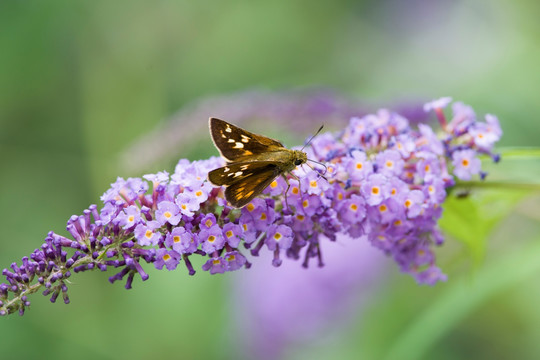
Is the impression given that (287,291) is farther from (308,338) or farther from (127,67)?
(127,67)

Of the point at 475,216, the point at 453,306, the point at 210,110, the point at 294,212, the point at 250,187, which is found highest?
the point at 210,110

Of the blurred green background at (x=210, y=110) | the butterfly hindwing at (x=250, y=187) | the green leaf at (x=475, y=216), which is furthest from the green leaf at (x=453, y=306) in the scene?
the butterfly hindwing at (x=250, y=187)

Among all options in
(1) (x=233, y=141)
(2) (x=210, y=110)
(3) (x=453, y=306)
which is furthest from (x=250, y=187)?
(2) (x=210, y=110)

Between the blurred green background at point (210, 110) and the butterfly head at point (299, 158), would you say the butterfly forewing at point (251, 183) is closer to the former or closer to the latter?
the butterfly head at point (299, 158)

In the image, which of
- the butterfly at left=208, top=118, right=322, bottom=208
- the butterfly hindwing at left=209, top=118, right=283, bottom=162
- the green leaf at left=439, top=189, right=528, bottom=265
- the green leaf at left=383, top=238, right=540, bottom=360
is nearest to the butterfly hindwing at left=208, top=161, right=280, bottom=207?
the butterfly at left=208, top=118, right=322, bottom=208

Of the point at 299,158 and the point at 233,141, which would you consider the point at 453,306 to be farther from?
the point at 233,141

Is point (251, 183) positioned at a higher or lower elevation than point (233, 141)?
lower

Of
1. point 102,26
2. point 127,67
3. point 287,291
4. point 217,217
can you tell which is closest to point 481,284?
point 217,217
